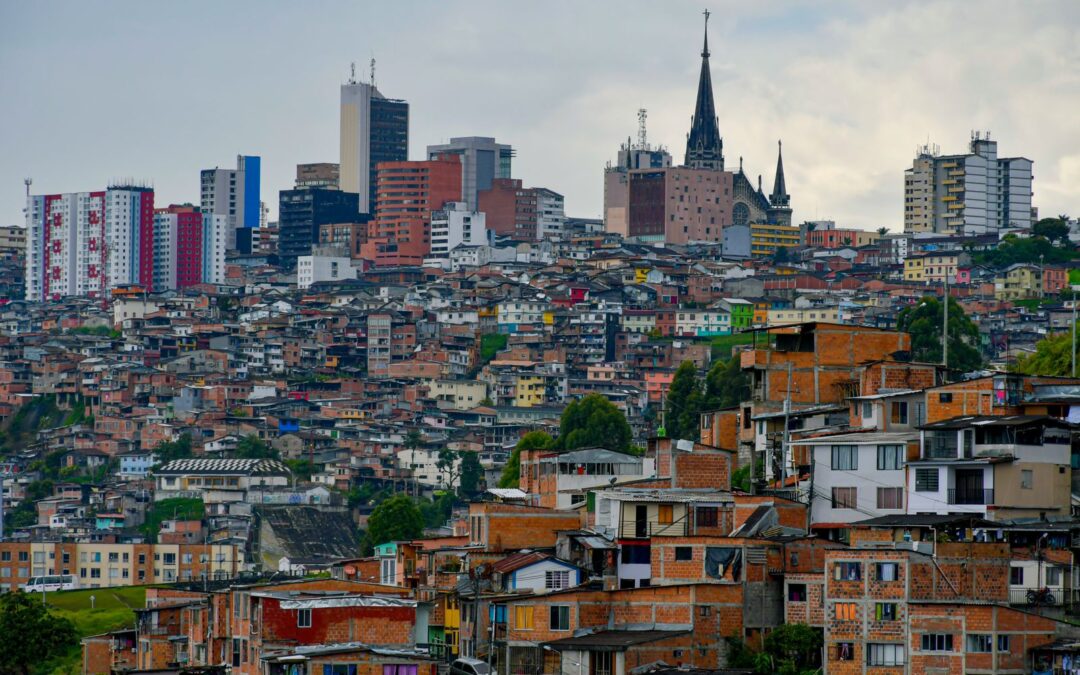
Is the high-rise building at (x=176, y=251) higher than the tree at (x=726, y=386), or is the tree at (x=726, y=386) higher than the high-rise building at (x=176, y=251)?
the high-rise building at (x=176, y=251)

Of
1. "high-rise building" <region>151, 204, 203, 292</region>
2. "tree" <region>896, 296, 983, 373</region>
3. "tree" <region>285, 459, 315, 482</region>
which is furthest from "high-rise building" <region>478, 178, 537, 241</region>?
"tree" <region>896, 296, 983, 373</region>

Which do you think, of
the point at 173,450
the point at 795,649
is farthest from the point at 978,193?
the point at 795,649

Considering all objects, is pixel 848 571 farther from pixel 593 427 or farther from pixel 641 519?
pixel 593 427

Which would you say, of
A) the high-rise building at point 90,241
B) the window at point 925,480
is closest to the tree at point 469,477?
the window at point 925,480

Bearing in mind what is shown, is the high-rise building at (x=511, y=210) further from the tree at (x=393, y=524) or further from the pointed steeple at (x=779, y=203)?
the tree at (x=393, y=524)

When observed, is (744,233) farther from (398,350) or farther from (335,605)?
(335,605)

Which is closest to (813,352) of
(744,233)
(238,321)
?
(238,321)

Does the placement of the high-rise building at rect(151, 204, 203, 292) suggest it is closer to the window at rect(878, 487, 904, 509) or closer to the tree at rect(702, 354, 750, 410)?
the tree at rect(702, 354, 750, 410)
